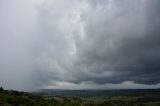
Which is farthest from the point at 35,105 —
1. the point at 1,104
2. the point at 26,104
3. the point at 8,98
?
the point at 1,104

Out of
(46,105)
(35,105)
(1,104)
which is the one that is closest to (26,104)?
(35,105)

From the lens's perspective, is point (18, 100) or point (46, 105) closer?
point (18, 100)

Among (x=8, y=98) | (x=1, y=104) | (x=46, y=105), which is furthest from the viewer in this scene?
(x=46, y=105)

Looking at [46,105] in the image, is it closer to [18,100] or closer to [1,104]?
[18,100]

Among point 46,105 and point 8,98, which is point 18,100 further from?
point 46,105

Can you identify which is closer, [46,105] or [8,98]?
[8,98]

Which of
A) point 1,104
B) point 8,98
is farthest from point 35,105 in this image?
point 1,104

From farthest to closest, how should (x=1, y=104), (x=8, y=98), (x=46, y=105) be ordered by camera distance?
(x=46, y=105), (x=8, y=98), (x=1, y=104)
